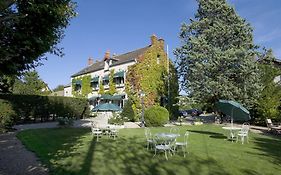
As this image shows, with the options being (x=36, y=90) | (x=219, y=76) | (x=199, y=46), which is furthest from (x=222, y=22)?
(x=36, y=90)

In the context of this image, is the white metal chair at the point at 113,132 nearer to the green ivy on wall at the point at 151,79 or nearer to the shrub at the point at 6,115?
the shrub at the point at 6,115

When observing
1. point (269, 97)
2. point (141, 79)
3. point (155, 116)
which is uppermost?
point (141, 79)

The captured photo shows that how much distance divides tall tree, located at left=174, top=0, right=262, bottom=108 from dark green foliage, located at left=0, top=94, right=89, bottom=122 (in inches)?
567

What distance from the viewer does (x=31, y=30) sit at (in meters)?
11.8

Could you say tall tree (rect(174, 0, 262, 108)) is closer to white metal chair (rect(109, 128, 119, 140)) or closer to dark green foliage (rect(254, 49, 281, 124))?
dark green foliage (rect(254, 49, 281, 124))

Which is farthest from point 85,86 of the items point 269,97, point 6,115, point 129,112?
point 269,97

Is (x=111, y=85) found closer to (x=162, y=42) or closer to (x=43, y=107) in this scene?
(x=162, y=42)

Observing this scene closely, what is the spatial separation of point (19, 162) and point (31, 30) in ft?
17.3

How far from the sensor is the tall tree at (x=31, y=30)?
35.5ft

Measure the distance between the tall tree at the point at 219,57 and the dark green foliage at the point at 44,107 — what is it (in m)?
14.4

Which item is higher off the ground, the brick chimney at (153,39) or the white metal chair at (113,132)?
the brick chimney at (153,39)

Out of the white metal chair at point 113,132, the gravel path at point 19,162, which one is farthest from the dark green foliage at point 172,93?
the gravel path at point 19,162

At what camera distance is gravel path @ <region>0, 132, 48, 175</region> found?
894cm

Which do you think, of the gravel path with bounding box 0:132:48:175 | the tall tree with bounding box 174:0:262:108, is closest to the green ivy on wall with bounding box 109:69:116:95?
the tall tree with bounding box 174:0:262:108
